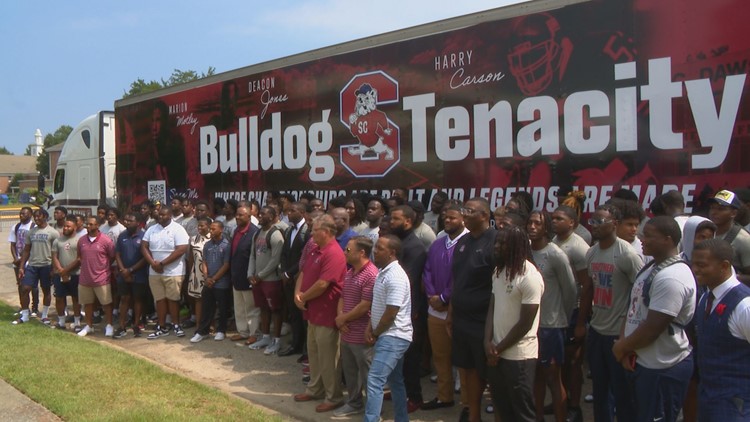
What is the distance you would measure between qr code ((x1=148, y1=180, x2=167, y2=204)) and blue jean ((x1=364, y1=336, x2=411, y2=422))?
7.91 m

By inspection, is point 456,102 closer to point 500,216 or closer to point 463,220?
point 500,216

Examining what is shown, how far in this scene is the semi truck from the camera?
206 inches

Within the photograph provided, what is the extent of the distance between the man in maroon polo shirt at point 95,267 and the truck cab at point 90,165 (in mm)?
4270

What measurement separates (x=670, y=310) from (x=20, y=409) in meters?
5.23

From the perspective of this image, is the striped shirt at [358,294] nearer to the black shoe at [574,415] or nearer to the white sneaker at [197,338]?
the black shoe at [574,415]

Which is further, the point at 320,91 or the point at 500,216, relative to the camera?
the point at 320,91

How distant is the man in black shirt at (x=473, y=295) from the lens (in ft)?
15.1

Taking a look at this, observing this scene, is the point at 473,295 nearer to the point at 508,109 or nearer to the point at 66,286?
the point at 508,109

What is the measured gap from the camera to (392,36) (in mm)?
7656

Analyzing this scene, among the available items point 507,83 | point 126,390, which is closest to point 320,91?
point 507,83

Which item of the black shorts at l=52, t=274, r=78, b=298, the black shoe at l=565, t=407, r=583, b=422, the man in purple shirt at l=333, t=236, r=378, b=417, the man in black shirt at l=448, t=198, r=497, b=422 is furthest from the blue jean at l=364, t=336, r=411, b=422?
the black shorts at l=52, t=274, r=78, b=298

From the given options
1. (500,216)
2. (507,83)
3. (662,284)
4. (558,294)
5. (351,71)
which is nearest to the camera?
A: (662,284)

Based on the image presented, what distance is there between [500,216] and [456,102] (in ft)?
5.75

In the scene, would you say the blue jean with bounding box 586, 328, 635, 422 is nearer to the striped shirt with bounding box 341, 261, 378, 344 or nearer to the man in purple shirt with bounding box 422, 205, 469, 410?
the man in purple shirt with bounding box 422, 205, 469, 410
